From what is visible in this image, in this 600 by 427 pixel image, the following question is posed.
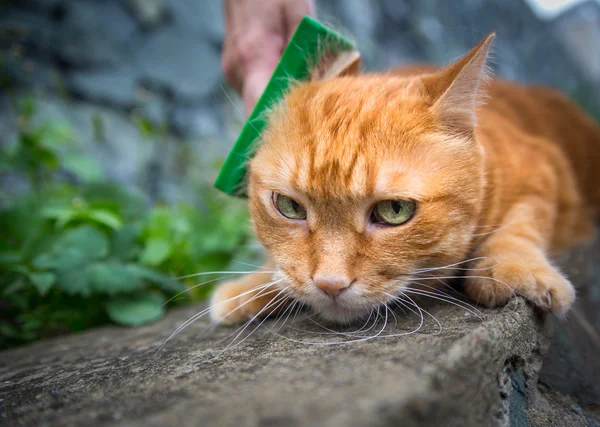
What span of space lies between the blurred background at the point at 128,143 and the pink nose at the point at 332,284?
78 cm

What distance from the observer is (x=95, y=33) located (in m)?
4.73

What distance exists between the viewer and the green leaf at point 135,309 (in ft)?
7.16

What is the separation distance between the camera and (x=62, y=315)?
7.46ft

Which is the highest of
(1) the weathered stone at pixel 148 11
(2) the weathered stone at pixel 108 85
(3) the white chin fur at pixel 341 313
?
(1) the weathered stone at pixel 148 11

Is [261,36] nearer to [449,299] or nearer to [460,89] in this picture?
[460,89]

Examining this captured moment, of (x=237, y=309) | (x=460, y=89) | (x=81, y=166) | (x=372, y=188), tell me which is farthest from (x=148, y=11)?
(x=372, y=188)

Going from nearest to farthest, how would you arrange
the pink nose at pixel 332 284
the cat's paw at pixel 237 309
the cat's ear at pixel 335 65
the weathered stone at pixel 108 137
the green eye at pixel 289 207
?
the pink nose at pixel 332 284
the green eye at pixel 289 207
the cat's paw at pixel 237 309
the cat's ear at pixel 335 65
the weathered stone at pixel 108 137

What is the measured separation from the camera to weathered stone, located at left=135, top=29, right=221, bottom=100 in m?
5.21

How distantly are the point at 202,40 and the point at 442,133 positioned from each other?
488 centimetres

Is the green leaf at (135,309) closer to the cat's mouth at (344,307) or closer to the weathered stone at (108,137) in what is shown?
the cat's mouth at (344,307)

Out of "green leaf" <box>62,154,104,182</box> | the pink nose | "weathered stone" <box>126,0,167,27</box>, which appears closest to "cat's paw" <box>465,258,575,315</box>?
the pink nose

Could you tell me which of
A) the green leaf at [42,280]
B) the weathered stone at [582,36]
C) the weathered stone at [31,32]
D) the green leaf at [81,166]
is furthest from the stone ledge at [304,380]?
the weathered stone at [582,36]

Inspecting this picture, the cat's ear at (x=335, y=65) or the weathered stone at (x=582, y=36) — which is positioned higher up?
the weathered stone at (x=582, y=36)

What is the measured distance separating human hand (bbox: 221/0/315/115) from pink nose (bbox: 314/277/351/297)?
3.60 feet
